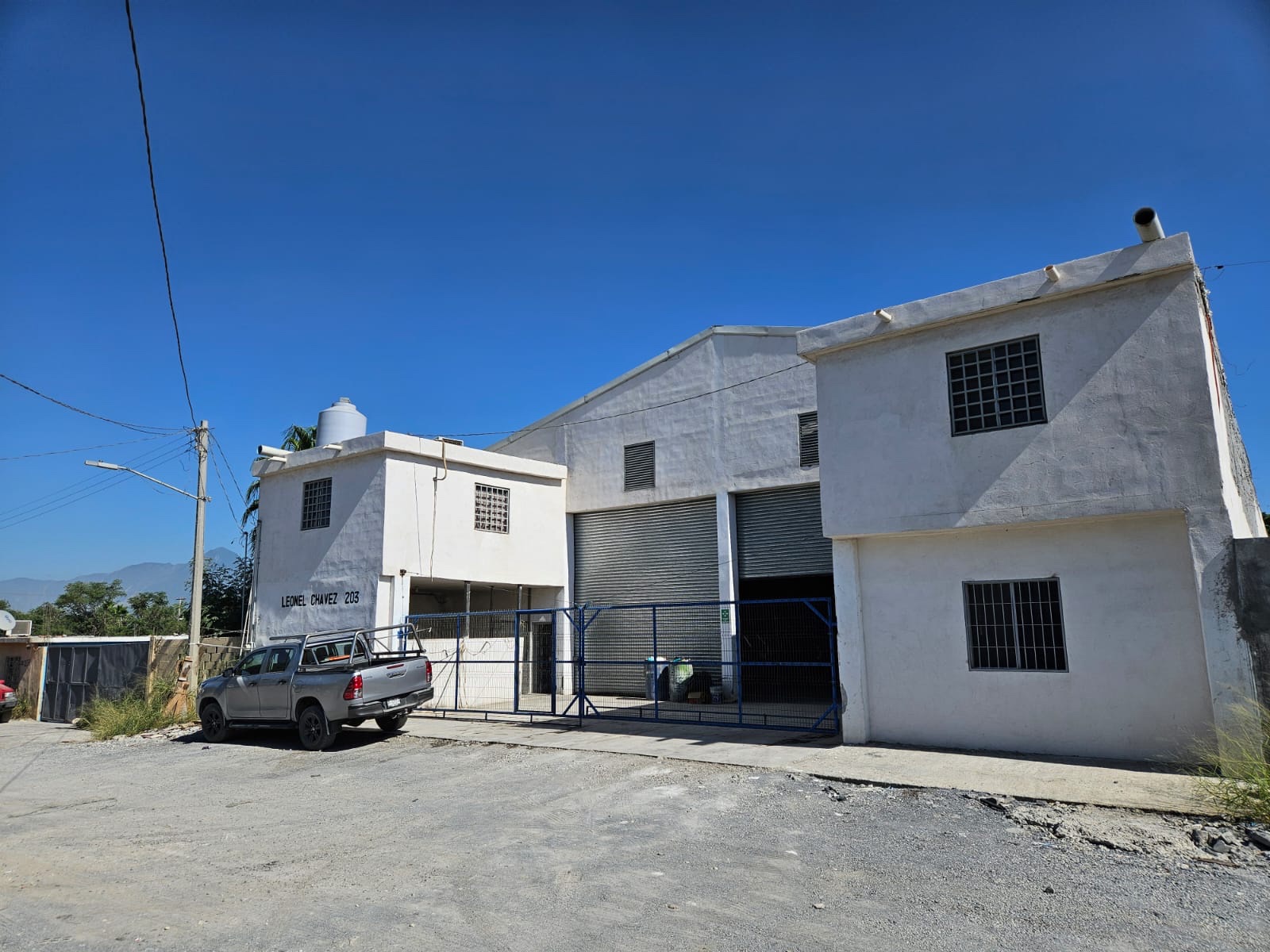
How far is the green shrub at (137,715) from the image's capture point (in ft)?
55.3

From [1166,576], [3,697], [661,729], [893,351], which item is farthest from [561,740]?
[3,697]

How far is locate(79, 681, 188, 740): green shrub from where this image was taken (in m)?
16.9

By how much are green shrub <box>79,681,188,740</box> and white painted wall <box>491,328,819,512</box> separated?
1036 centimetres

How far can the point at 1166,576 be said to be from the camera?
9672 millimetres

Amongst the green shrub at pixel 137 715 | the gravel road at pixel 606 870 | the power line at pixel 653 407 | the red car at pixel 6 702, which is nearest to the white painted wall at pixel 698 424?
the power line at pixel 653 407

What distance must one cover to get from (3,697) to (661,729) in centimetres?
2016

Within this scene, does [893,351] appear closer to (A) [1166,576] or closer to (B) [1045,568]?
(B) [1045,568]

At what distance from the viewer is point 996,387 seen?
1091 cm

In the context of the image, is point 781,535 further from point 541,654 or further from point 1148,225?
point 1148,225

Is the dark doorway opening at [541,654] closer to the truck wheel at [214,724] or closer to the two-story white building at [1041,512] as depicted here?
the truck wheel at [214,724]

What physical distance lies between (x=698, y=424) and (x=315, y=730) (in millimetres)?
11314

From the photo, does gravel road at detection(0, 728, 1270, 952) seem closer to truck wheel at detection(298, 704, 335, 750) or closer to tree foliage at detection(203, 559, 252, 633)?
truck wheel at detection(298, 704, 335, 750)

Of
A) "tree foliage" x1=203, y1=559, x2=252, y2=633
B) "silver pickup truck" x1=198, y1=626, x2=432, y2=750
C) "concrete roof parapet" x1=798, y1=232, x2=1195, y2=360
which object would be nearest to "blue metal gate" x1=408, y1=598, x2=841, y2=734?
"silver pickup truck" x1=198, y1=626, x2=432, y2=750

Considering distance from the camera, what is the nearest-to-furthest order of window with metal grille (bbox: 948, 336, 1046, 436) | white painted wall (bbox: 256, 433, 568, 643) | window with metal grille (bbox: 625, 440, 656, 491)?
window with metal grille (bbox: 948, 336, 1046, 436) < white painted wall (bbox: 256, 433, 568, 643) < window with metal grille (bbox: 625, 440, 656, 491)
